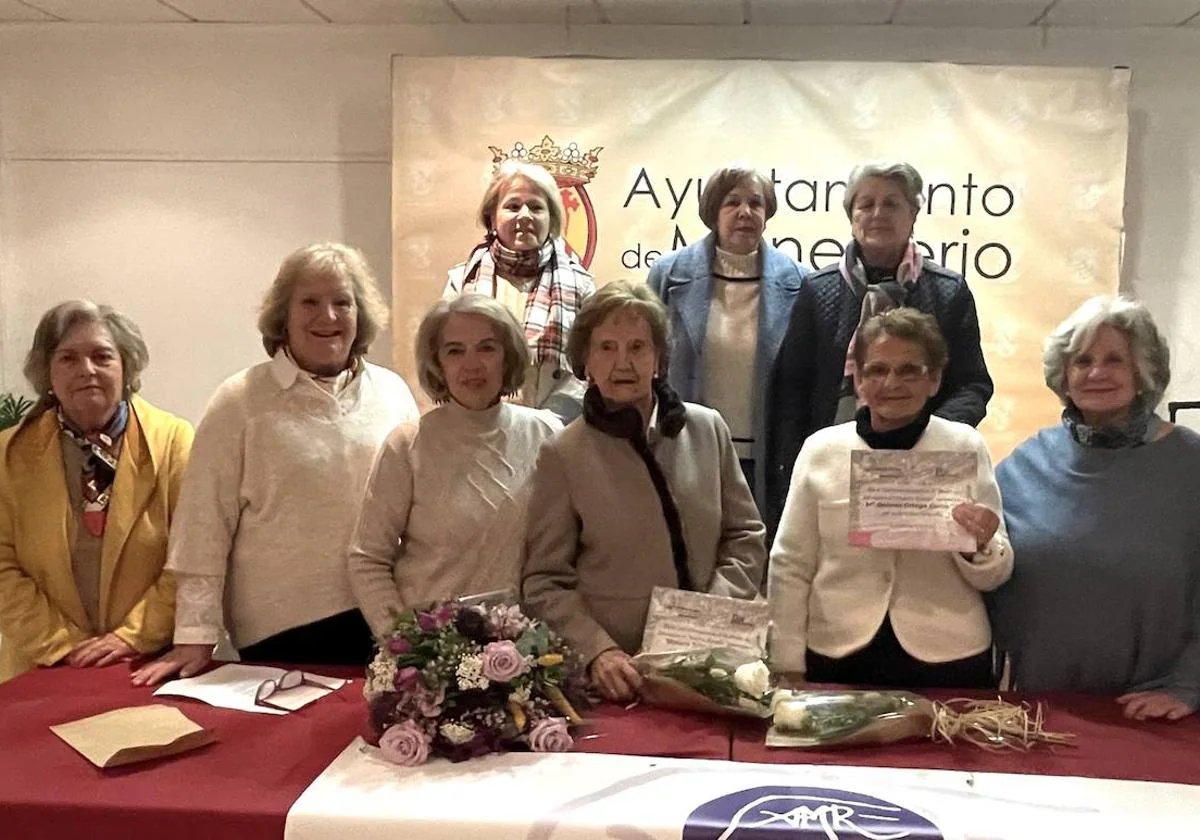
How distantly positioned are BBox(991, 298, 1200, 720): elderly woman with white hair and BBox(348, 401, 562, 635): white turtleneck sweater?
1111 mm

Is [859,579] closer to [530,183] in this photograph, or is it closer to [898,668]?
[898,668]

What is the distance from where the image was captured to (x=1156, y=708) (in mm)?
2020

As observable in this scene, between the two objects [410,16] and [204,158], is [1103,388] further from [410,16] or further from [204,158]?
[204,158]

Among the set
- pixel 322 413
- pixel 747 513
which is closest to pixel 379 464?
pixel 322 413

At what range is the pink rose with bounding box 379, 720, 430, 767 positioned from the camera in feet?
5.69

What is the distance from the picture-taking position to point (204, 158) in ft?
15.5

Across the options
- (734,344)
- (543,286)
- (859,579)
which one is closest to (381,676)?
(859,579)

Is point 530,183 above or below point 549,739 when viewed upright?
above

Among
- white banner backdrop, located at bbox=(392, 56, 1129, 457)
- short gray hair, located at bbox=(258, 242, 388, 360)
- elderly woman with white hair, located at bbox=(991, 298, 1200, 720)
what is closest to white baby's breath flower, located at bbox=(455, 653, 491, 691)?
short gray hair, located at bbox=(258, 242, 388, 360)

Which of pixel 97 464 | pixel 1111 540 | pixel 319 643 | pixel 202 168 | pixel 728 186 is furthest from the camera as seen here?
pixel 202 168

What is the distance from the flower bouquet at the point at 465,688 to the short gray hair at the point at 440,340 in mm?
621

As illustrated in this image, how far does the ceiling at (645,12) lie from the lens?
4.22 meters

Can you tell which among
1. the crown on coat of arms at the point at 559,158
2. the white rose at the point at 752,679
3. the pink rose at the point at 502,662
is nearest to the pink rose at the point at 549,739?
the pink rose at the point at 502,662

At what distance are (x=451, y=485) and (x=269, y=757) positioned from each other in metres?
0.71
